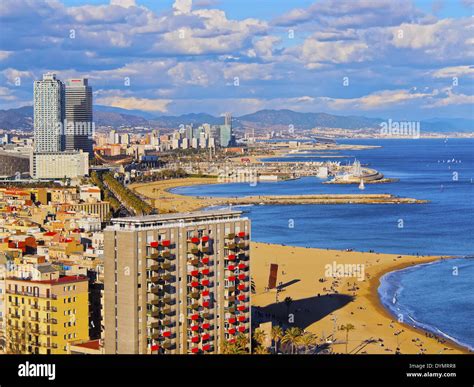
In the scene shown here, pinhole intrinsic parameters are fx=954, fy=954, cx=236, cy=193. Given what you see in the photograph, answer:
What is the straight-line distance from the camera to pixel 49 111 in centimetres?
10444

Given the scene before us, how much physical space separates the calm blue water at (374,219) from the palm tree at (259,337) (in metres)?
5.48

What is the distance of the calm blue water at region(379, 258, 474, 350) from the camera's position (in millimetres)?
21828

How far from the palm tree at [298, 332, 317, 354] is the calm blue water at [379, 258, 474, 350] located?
329 cm

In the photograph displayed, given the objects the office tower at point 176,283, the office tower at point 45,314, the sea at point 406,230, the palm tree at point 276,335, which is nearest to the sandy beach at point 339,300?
the sea at point 406,230

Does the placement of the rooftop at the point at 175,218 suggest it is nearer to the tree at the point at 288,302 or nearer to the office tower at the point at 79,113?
the tree at the point at 288,302

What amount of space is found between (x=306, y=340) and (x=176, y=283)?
3.49 metres

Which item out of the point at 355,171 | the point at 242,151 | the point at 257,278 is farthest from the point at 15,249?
the point at 242,151

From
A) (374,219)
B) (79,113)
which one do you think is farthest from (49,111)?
(374,219)

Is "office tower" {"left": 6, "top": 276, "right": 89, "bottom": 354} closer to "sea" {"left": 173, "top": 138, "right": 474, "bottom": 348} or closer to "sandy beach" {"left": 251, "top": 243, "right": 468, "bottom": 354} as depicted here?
"sea" {"left": 173, "top": 138, "right": 474, "bottom": 348}

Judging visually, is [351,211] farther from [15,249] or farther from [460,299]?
[15,249]

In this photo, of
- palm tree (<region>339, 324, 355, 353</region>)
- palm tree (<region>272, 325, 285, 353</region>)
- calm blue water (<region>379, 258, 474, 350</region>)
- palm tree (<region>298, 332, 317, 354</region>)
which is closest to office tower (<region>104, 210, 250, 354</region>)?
palm tree (<region>272, 325, 285, 353</region>)

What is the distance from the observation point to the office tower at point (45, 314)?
16.1 m

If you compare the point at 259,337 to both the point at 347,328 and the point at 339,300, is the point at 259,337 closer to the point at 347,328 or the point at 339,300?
the point at 347,328

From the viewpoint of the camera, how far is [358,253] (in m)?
34.0
